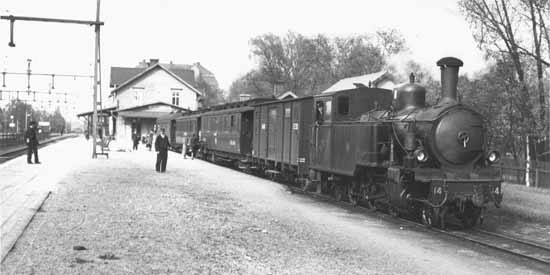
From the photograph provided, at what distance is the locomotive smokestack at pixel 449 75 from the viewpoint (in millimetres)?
11289

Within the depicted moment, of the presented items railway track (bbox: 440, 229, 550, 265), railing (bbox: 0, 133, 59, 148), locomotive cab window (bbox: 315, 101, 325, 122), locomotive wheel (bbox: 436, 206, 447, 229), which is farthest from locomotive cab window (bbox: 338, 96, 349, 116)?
railing (bbox: 0, 133, 59, 148)

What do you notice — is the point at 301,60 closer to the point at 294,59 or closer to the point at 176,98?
the point at 294,59

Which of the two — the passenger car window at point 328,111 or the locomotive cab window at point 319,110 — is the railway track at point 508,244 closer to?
the passenger car window at point 328,111

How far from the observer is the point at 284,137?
18188mm

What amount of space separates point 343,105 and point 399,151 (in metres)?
2.52

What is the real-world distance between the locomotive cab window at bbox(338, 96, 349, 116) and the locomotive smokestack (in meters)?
2.91

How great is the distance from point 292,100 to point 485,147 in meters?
7.20

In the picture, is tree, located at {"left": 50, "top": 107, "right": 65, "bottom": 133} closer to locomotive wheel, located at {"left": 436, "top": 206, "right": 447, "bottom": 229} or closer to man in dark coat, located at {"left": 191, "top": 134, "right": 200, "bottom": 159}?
man in dark coat, located at {"left": 191, "top": 134, "right": 200, "bottom": 159}

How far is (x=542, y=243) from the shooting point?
35.4ft

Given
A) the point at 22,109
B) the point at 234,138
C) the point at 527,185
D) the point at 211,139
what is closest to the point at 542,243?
the point at 527,185

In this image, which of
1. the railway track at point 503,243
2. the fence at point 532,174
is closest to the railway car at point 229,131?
the fence at point 532,174

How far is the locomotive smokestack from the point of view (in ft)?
37.0

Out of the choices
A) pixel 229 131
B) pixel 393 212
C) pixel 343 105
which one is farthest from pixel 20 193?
pixel 229 131

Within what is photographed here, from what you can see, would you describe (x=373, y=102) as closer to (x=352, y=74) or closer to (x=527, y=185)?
(x=527, y=185)
